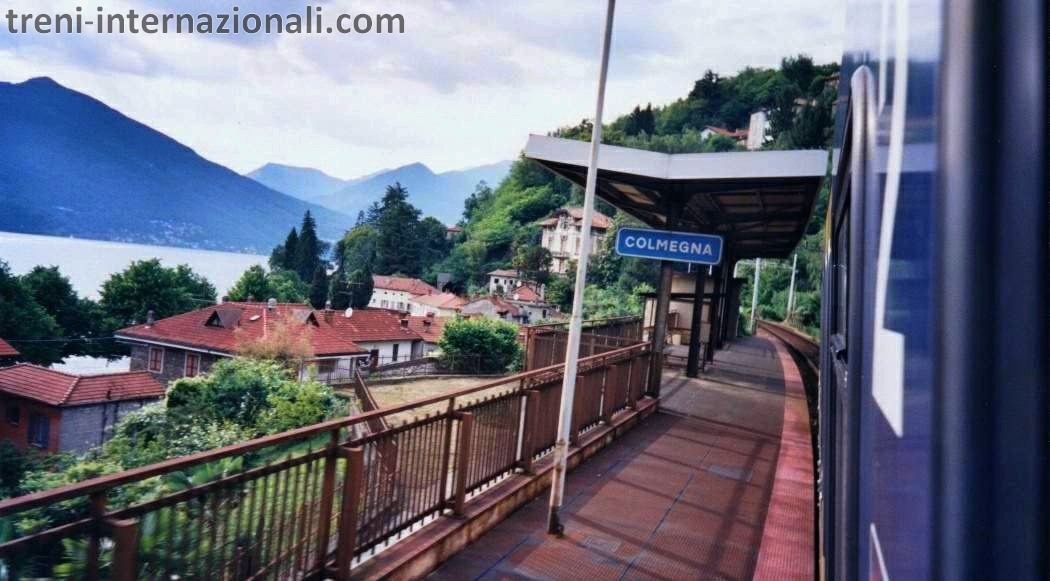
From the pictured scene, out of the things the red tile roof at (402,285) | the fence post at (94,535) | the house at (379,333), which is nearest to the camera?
the fence post at (94,535)

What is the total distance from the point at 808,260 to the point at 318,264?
7288 cm

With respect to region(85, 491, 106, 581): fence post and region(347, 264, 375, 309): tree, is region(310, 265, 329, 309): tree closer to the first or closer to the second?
region(347, 264, 375, 309): tree

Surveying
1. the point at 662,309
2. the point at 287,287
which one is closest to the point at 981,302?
the point at 662,309

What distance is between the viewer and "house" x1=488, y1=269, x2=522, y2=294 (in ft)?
269

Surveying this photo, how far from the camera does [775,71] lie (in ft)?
351

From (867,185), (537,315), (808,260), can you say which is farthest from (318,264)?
(867,185)

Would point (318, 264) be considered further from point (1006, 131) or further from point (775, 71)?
point (1006, 131)

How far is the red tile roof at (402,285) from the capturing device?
89.2 m

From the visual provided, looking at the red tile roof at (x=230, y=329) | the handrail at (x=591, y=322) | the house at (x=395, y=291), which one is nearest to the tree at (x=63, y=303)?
the red tile roof at (x=230, y=329)

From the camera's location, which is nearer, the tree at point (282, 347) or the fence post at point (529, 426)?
the fence post at point (529, 426)

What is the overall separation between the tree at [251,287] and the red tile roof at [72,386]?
42.2 m

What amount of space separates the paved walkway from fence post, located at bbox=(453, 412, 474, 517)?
0.33 metres

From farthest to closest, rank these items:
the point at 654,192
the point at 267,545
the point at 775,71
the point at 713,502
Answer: the point at 775,71
the point at 654,192
the point at 713,502
the point at 267,545

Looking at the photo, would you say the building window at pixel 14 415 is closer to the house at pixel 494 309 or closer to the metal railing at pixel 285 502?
the metal railing at pixel 285 502
